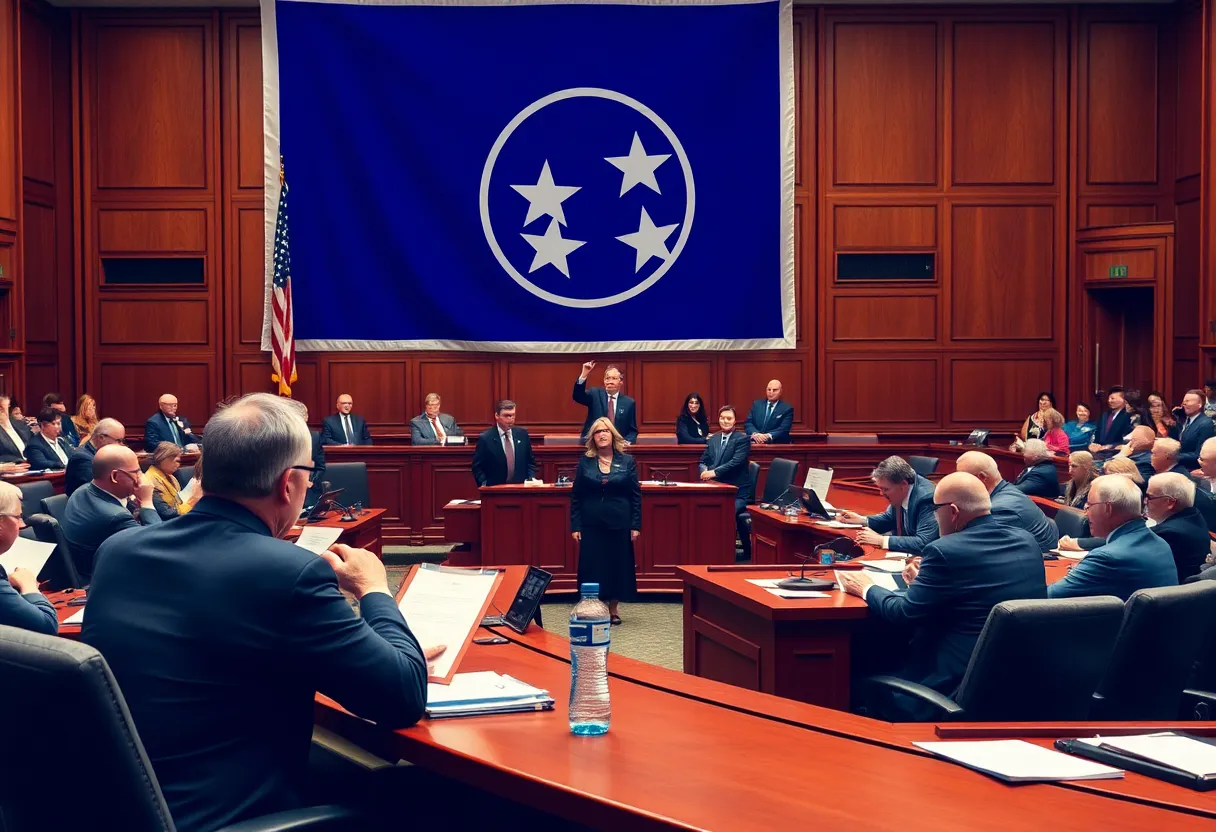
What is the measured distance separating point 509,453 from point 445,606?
20.9ft

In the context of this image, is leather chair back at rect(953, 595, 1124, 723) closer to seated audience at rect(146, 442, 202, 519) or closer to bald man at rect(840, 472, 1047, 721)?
bald man at rect(840, 472, 1047, 721)

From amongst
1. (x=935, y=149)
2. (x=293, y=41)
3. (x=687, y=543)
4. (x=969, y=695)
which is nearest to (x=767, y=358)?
(x=935, y=149)

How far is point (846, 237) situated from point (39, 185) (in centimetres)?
832

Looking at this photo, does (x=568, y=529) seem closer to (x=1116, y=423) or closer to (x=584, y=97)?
(x=584, y=97)

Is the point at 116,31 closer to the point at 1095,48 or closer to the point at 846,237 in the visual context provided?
the point at 846,237

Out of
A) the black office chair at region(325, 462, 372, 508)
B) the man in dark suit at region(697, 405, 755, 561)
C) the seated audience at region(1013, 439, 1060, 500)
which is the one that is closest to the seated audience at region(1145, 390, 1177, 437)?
the seated audience at region(1013, 439, 1060, 500)

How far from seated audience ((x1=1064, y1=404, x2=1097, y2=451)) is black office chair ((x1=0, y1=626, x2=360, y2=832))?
35.9ft

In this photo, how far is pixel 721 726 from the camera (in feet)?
8.35

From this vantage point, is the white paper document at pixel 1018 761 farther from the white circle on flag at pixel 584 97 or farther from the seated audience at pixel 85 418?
the seated audience at pixel 85 418

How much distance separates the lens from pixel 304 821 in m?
1.97

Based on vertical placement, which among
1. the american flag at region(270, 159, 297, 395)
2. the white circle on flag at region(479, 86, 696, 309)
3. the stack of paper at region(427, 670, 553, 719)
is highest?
the white circle on flag at region(479, 86, 696, 309)

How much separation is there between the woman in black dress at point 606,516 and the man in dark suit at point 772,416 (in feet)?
13.0

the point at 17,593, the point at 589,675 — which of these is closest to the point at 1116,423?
the point at 589,675

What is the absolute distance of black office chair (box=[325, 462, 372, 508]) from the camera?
8.88 meters
